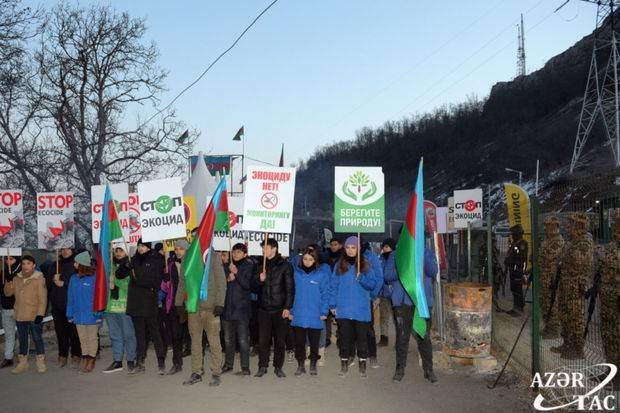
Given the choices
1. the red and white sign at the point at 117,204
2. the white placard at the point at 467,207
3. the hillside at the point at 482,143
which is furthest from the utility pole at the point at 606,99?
the red and white sign at the point at 117,204

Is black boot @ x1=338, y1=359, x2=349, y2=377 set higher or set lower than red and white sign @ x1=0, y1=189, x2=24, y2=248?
lower

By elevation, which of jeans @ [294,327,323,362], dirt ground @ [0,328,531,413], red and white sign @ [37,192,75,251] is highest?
red and white sign @ [37,192,75,251]

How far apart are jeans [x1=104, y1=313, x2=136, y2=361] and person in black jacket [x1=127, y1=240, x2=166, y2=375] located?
0.08 meters

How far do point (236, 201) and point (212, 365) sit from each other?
4.30 metres

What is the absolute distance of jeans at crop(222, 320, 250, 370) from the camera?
30.2 ft

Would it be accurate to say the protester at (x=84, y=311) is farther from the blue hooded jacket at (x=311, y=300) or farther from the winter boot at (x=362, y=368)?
the winter boot at (x=362, y=368)

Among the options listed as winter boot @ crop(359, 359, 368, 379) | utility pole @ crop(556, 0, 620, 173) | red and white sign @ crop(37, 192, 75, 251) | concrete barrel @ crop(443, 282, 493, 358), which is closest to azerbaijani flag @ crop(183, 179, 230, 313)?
winter boot @ crop(359, 359, 368, 379)

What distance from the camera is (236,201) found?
1244 centimetres

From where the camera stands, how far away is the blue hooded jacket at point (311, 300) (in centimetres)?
916

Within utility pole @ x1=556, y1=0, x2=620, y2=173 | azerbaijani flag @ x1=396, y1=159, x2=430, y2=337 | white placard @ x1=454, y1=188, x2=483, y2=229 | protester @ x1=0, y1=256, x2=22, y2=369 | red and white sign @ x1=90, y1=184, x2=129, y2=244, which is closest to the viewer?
azerbaijani flag @ x1=396, y1=159, x2=430, y2=337

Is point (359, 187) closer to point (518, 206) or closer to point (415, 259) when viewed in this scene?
point (415, 259)

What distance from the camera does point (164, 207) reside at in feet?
31.6

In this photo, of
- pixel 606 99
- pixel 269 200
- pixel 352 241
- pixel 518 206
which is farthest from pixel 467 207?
pixel 606 99

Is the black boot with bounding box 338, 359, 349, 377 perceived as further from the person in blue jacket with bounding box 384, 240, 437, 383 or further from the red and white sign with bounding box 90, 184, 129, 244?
the red and white sign with bounding box 90, 184, 129, 244
